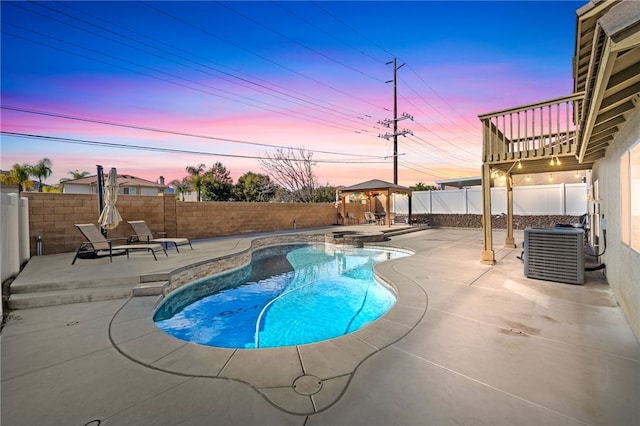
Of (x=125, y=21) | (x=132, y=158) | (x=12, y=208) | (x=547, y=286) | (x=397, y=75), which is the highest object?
(x=397, y=75)

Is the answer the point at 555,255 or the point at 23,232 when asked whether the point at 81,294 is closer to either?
the point at 23,232

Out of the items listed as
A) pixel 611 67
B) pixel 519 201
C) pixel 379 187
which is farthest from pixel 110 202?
pixel 519 201

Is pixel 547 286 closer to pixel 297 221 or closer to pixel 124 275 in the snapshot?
pixel 124 275

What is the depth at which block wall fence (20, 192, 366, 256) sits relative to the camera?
760 centimetres

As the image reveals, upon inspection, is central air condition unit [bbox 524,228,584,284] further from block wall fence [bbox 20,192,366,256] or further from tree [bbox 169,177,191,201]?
tree [bbox 169,177,191,201]

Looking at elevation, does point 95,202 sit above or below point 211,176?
below

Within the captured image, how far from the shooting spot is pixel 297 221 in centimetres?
1594

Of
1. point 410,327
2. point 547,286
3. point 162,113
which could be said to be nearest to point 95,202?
point 162,113

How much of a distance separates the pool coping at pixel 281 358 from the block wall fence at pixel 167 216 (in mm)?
6407

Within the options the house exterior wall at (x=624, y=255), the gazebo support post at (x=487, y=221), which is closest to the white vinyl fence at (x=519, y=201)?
the gazebo support post at (x=487, y=221)

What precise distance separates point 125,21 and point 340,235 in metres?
11.7

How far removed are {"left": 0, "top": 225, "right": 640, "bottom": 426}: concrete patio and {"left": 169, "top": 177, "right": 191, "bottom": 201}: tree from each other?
41865 mm

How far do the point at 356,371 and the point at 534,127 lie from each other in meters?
6.43

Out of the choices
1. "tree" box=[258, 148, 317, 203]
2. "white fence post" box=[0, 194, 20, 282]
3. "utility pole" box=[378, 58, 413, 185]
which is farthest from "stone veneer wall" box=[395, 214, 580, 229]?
"white fence post" box=[0, 194, 20, 282]
